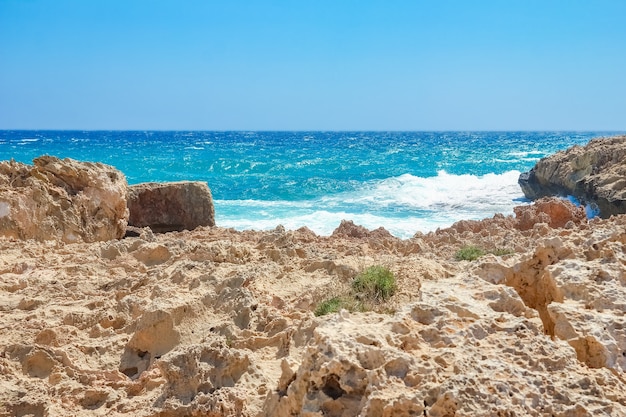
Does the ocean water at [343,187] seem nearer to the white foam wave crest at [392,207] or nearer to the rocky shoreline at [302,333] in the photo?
the white foam wave crest at [392,207]

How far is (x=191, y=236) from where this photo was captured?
338 inches

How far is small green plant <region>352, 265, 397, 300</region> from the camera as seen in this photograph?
4391 mm

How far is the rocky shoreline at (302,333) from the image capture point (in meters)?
2.31

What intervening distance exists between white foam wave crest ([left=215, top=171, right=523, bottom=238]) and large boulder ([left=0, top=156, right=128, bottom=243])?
653 centimetres

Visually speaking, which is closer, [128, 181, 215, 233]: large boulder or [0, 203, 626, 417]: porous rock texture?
[0, 203, 626, 417]: porous rock texture

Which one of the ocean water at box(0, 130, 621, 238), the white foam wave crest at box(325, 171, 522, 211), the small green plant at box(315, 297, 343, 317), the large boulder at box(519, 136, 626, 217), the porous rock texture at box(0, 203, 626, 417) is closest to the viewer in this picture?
the porous rock texture at box(0, 203, 626, 417)

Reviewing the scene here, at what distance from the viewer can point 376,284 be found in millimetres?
4508

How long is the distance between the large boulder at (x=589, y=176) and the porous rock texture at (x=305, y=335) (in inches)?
389

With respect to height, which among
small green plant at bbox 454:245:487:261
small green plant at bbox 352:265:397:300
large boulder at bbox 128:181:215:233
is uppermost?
small green plant at bbox 352:265:397:300

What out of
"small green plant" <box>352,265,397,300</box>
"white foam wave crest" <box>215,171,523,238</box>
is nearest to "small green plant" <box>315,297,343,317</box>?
"small green plant" <box>352,265,397,300</box>

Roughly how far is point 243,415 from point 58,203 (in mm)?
6190

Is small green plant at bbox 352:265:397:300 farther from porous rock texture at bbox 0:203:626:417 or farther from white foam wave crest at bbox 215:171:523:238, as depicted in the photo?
white foam wave crest at bbox 215:171:523:238

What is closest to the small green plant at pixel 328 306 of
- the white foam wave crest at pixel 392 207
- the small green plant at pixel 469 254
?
the small green plant at pixel 469 254

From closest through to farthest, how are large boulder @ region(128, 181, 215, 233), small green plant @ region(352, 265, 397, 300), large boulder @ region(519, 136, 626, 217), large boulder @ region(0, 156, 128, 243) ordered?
small green plant @ region(352, 265, 397, 300) < large boulder @ region(0, 156, 128, 243) < large boulder @ region(128, 181, 215, 233) < large boulder @ region(519, 136, 626, 217)
